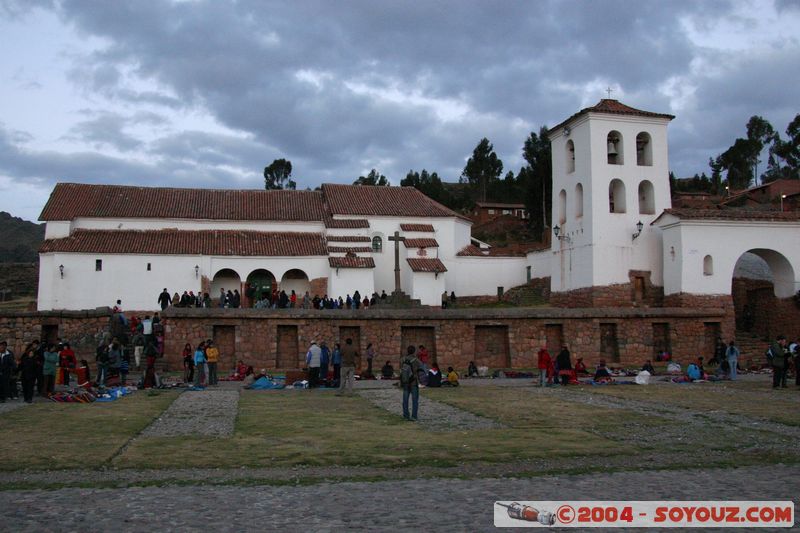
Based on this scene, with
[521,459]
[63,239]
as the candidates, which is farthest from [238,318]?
[521,459]

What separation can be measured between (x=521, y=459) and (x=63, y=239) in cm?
3456

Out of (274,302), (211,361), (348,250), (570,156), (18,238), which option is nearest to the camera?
(211,361)

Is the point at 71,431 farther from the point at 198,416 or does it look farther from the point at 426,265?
the point at 426,265

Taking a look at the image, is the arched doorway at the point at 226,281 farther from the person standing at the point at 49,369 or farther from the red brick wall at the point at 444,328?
the person standing at the point at 49,369

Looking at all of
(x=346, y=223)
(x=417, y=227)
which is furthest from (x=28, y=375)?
(x=417, y=227)

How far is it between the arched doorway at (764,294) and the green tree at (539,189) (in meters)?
20.5

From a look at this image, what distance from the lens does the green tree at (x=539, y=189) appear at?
5819 centimetres

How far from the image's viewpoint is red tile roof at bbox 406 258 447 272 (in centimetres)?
3925

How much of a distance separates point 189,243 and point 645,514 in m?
35.5

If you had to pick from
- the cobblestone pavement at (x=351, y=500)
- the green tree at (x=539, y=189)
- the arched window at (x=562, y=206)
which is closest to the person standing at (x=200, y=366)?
the cobblestone pavement at (x=351, y=500)

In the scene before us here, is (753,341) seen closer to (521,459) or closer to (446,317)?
(446,317)

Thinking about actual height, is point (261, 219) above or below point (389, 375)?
above

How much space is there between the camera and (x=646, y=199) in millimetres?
37625

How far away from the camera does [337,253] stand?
40625 mm
